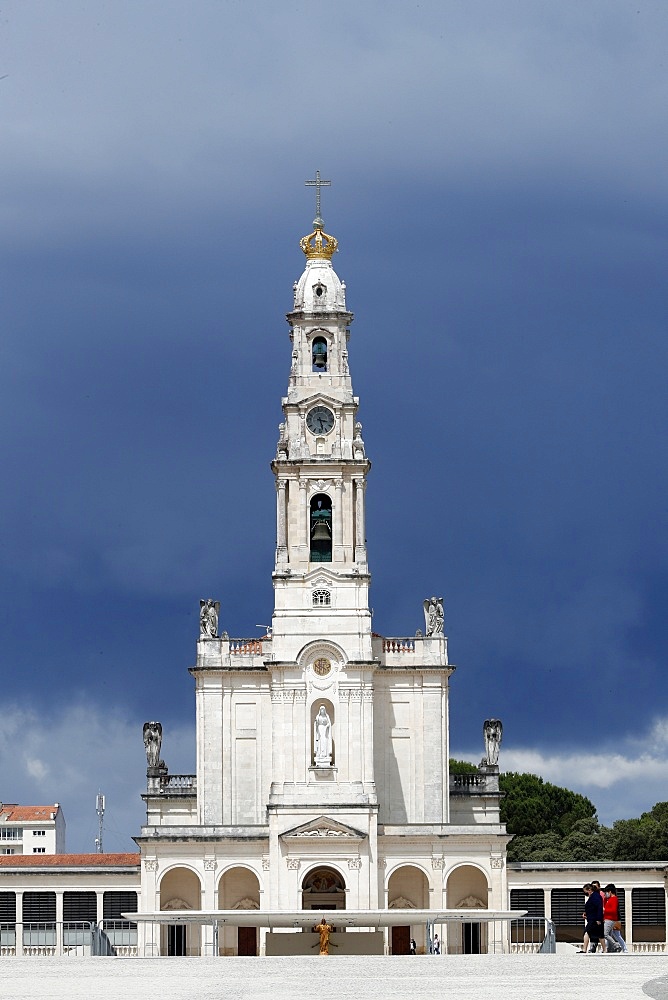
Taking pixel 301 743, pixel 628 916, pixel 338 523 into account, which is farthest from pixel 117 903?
pixel 628 916

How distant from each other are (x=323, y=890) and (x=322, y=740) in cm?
597

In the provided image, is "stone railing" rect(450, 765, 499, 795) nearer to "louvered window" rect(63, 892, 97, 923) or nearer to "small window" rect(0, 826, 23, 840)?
"louvered window" rect(63, 892, 97, 923)

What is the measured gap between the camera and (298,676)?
83.4 m

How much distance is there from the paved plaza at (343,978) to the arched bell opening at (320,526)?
3486 cm

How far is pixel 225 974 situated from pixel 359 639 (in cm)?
3945

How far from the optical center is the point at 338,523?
282 feet

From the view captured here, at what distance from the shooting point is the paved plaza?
36781 millimetres

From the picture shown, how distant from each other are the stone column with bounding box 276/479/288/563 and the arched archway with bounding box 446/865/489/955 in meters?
14.7

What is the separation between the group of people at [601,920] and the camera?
166ft

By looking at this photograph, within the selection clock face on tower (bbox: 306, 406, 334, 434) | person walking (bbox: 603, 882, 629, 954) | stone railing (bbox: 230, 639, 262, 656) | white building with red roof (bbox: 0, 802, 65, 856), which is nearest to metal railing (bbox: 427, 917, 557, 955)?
stone railing (bbox: 230, 639, 262, 656)

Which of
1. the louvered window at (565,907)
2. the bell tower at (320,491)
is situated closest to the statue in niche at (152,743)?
the bell tower at (320,491)

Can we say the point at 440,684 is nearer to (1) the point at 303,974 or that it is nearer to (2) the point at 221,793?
(2) the point at 221,793

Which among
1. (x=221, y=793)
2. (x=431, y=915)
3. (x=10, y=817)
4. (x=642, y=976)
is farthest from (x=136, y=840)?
(x=10, y=817)

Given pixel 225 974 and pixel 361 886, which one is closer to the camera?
pixel 225 974
